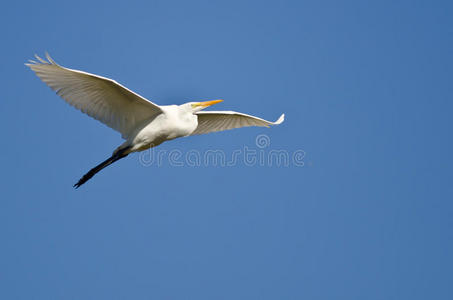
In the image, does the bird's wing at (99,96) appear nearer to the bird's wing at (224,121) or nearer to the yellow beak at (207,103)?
the yellow beak at (207,103)

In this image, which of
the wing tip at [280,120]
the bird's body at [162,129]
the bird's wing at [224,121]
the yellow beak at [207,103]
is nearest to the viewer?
the bird's body at [162,129]

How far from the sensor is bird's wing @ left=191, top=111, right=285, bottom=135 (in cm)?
1227

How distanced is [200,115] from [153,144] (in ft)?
5.58

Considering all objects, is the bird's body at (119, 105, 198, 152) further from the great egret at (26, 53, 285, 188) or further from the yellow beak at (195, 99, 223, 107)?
the yellow beak at (195, 99, 223, 107)

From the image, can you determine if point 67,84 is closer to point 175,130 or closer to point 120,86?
point 120,86

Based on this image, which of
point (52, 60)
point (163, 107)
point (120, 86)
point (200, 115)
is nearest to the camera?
point (52, 60)

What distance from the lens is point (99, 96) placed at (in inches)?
403

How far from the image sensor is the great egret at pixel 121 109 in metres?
9.66

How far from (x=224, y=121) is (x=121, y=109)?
282 cm

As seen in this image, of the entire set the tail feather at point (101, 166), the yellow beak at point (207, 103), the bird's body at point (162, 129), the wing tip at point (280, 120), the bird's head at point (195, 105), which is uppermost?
the wing tip at point (280, 120)

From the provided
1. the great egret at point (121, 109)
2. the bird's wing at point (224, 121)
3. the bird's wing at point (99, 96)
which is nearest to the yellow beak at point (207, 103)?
the great egret at point (121, 109)

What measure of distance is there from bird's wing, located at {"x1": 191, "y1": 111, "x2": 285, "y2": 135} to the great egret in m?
0.73

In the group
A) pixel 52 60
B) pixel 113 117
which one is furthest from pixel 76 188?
pixel 52 60

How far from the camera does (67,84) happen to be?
9.81m
